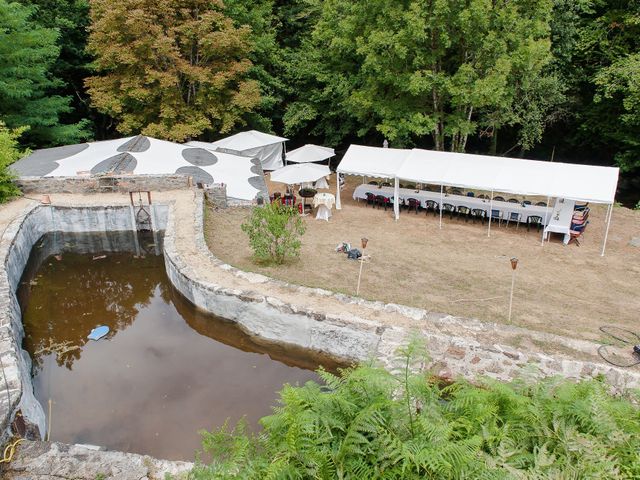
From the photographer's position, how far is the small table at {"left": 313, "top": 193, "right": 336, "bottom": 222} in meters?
12.6

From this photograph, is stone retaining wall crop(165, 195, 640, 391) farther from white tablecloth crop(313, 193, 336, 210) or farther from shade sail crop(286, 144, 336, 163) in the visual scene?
shade sail crop(286, 144, 336, 163)

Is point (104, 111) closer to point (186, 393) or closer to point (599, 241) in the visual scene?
point (186, 393)

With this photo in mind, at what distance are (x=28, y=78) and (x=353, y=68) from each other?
481 inches

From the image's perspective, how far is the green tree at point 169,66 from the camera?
15984 millimetres

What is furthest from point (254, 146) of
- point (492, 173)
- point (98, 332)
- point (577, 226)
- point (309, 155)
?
point (577, 226)

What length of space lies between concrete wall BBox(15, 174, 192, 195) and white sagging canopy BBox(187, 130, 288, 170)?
3216mm

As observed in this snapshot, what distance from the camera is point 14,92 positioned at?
15414 millimetres

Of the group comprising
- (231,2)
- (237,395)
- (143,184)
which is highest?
(231,2)

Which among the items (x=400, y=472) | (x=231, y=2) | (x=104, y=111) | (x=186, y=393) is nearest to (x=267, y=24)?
(x=231, y=2)

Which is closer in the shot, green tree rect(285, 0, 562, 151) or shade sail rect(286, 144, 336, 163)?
green tree rect(285, 0, 562, 151)

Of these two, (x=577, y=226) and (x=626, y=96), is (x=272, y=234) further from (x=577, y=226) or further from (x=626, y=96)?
(x=626, y=96)

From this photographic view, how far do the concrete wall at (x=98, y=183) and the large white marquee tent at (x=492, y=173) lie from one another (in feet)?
17.1

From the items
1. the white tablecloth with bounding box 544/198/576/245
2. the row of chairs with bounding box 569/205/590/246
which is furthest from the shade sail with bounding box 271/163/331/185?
the row of chairs with bounding box 569/205/590/246

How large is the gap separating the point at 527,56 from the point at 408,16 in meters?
3.64
